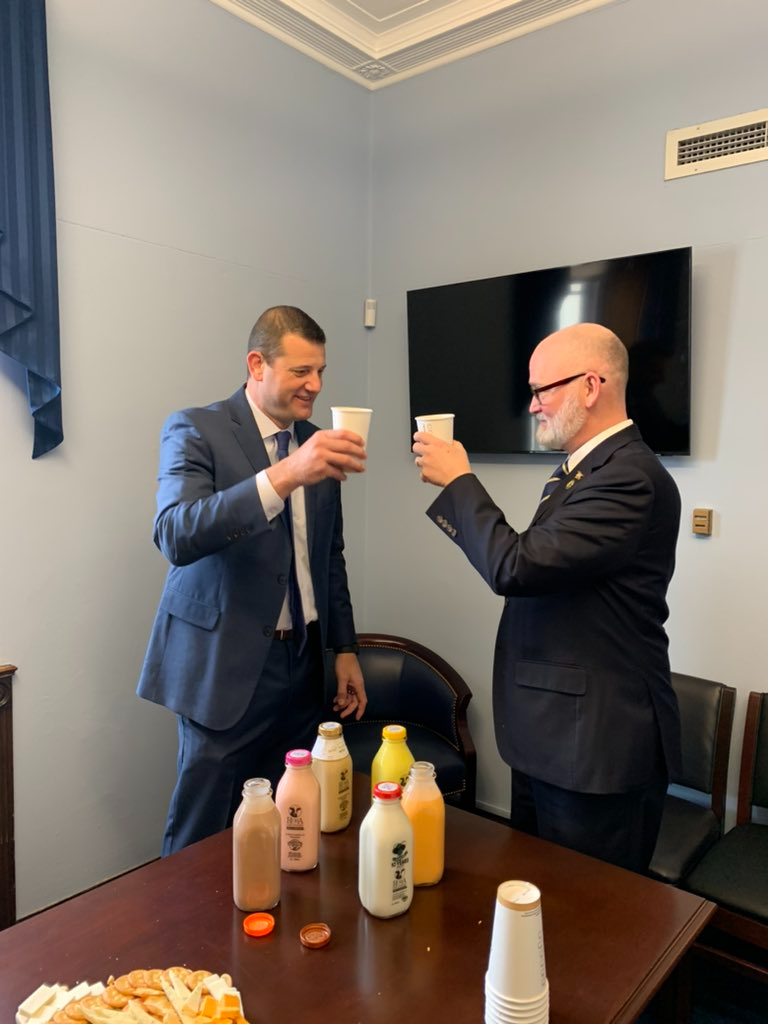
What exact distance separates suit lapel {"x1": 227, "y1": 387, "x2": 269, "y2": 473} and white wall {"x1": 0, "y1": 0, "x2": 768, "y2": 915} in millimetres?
768

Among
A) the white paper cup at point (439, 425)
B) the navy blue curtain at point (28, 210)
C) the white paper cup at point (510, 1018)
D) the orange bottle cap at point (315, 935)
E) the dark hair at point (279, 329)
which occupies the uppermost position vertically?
the navy blue curtain at point (28, 210)

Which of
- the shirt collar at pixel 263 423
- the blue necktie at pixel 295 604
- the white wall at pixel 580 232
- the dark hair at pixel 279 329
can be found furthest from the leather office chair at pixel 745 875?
the dark hair at pixel 279 329

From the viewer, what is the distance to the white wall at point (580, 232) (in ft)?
8.18

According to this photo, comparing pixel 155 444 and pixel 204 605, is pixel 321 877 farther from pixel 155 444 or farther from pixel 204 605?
pixel 155 444

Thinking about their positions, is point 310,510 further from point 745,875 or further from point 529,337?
point 745,875

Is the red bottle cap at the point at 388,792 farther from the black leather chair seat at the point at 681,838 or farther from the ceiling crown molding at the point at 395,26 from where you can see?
the ceiling crown molding at the point at 395,26

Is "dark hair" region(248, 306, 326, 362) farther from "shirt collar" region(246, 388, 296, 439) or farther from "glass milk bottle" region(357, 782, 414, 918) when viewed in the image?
"glass milk bottle" region(357, 782, 414, 918)

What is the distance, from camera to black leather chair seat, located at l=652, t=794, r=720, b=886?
207 cm

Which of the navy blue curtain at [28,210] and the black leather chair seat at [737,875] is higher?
A: the navy blue curtain at [28,210]

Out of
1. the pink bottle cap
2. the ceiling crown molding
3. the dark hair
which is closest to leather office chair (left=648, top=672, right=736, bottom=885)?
the pink bottle cap

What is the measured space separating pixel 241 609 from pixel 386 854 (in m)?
0.82

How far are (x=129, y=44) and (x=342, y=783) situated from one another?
2464 millimetres

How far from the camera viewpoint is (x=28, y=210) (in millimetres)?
2189

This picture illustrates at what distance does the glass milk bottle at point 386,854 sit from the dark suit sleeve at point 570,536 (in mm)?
528
